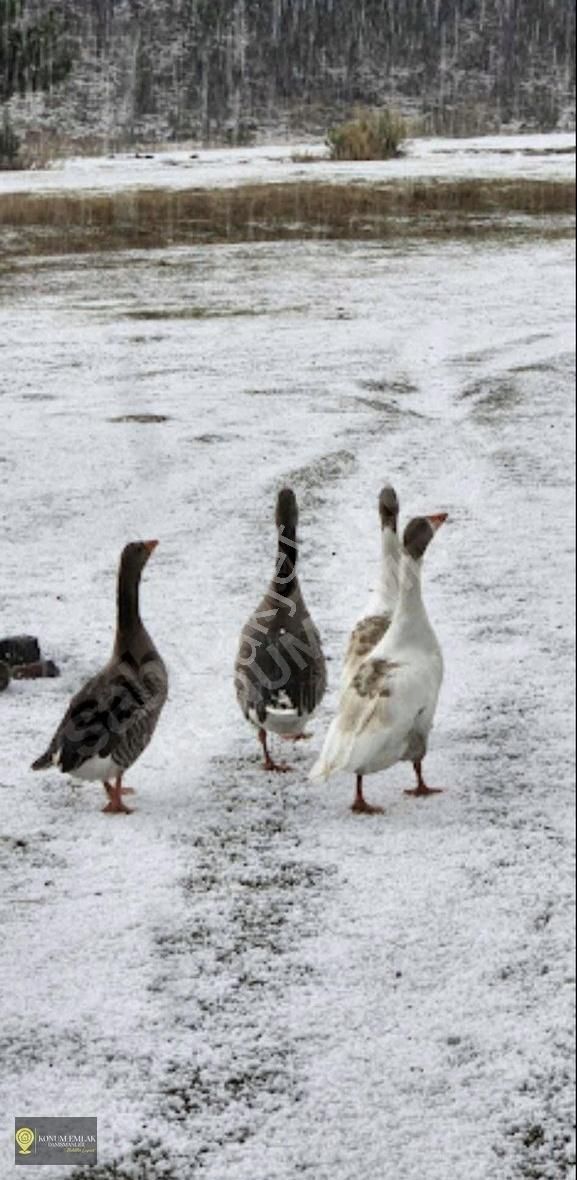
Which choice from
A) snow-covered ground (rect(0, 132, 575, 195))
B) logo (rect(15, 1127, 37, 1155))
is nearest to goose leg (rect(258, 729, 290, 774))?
logo (rect(15, 1127, 37, 1155))

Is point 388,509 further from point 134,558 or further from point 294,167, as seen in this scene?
point 294,167

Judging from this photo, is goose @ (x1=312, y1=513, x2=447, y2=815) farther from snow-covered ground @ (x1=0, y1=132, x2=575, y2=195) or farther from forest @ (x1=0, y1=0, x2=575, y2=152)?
snow-covered ground @ (x1=0, y1=132, x2=575, y2=195)

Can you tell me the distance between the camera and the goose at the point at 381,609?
3.76 meters

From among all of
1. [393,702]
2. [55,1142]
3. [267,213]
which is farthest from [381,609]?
[267,213]

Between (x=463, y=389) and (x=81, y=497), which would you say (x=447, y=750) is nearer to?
(x=81, y=497)

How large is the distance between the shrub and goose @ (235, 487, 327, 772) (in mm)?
9608

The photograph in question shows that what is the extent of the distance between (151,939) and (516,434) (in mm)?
4636

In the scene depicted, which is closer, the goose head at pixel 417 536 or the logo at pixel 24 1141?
the logo at pixel 24 1141

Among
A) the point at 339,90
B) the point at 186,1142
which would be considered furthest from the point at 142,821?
the point at 339,90

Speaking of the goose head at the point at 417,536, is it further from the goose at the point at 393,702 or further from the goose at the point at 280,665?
the goose at the point at 280,665

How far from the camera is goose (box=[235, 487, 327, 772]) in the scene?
11.6ft

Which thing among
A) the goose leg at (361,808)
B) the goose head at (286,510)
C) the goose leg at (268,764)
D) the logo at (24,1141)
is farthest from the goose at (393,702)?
the logo at (24,1141)

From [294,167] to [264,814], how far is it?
10.4 metres

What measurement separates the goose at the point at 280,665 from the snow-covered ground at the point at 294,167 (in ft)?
6.07
